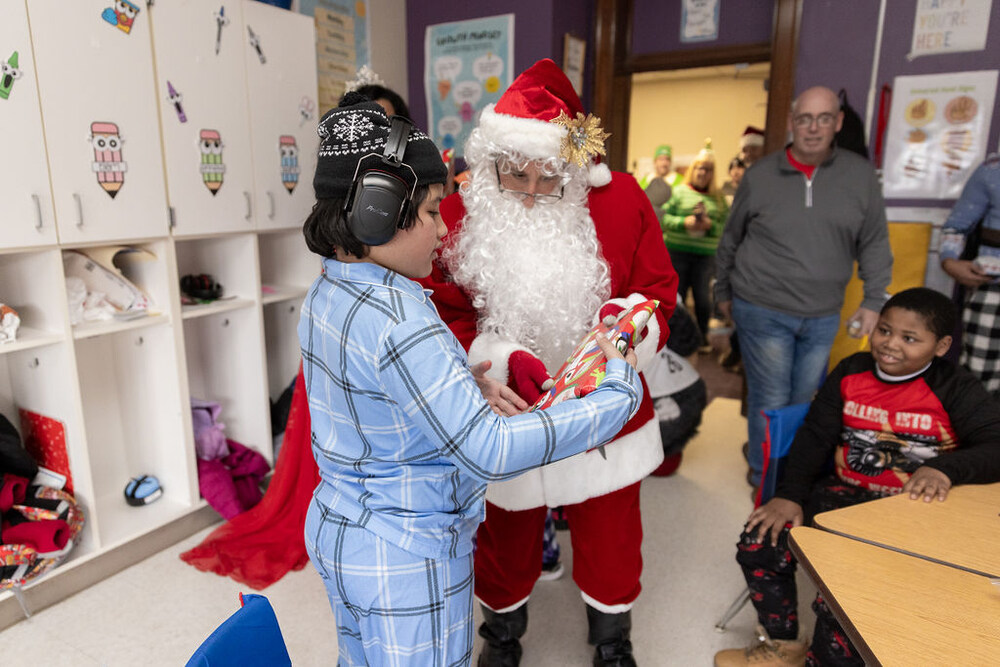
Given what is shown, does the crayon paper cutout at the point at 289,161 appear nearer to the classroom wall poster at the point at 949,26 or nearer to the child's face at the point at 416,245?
the child's face at the point at 416,245

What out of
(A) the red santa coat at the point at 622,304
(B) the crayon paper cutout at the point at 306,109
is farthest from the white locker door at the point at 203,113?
(A) the red santa coat at the point at 622,304

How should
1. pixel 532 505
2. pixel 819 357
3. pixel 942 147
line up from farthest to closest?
pixel 942 147
pixel 819 357
pixel 532 505

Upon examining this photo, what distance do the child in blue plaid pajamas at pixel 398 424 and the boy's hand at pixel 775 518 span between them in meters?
0.93

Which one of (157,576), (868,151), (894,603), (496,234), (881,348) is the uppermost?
(868,151)

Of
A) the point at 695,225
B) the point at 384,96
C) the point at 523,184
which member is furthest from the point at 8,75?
the point at 695,225

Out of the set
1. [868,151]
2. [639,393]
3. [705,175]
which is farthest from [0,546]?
[705,175]

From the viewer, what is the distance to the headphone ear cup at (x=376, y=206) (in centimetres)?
100

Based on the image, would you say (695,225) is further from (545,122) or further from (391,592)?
(391,592)

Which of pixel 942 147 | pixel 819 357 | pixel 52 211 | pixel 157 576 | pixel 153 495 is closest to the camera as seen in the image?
pixel 52 211

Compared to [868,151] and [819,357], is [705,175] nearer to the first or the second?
[868,151]

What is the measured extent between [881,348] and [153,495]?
2727 mm

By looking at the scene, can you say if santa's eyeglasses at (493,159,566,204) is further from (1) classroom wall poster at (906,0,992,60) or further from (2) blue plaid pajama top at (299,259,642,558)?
(1) classroom wall poster at (906,0,992,60)

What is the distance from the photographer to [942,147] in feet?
10.8

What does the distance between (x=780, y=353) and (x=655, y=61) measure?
6.80 ft
